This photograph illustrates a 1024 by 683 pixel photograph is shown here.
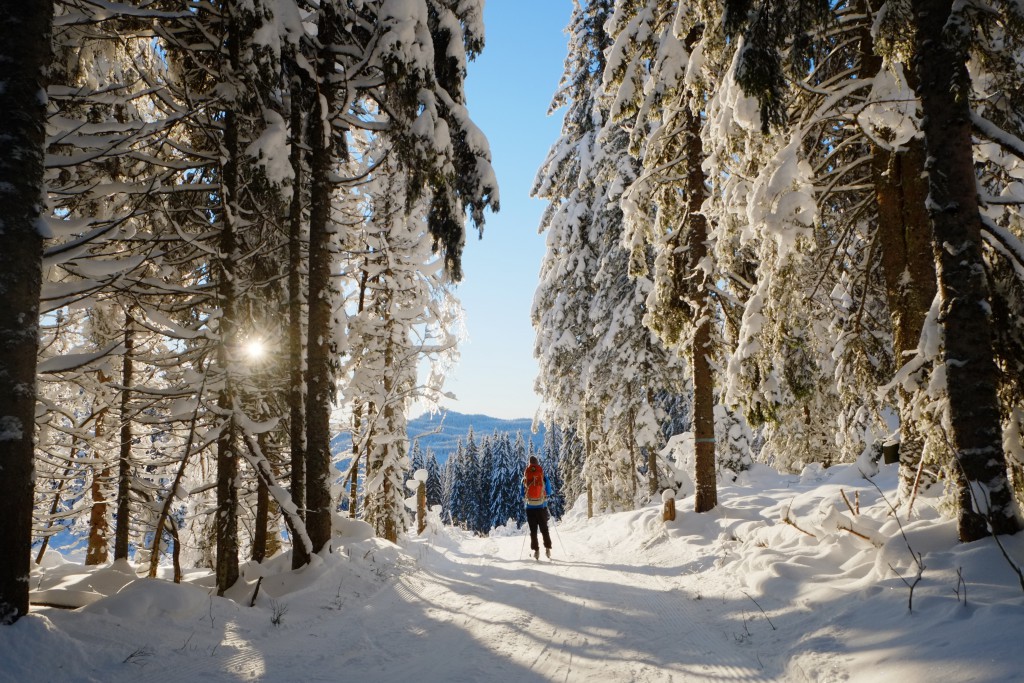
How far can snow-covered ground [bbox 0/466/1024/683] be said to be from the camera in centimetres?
358

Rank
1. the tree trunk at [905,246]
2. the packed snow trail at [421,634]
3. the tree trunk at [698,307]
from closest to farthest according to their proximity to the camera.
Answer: the packed snow trail at [421,634] → the tree trunk at [905,246] → the tree trunk at [698,307]

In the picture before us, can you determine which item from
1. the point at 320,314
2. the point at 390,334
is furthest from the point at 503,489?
the point at 320,314

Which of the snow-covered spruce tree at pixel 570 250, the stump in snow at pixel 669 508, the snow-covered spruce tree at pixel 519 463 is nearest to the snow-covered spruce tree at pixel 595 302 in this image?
the snow-covered spruce tree at pixel 570 250

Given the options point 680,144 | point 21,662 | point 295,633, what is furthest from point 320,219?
point 680,144

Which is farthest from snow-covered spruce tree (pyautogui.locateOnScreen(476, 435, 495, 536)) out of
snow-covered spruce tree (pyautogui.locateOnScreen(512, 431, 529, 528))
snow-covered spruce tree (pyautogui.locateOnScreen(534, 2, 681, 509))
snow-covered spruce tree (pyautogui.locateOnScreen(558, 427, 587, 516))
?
snow-covered spruce tree (pyautogui.locateOnScreen(534, 2, 681, 509))

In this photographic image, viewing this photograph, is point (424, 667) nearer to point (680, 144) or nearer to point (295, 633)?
point (295, 633)

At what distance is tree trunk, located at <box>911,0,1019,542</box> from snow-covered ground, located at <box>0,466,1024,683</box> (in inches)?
16.5

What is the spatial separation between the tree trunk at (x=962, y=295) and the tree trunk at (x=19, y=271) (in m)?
7.35

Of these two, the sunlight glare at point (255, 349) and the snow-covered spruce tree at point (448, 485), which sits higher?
the sunlight glare at point (255, 349)

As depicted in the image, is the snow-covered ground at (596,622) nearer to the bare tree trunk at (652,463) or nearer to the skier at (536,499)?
the skier at (536,499)

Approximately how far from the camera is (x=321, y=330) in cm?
803

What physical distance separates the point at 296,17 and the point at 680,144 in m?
8.17

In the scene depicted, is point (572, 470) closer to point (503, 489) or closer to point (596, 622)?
point (596, 622)

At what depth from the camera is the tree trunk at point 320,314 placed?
25.7 ft
